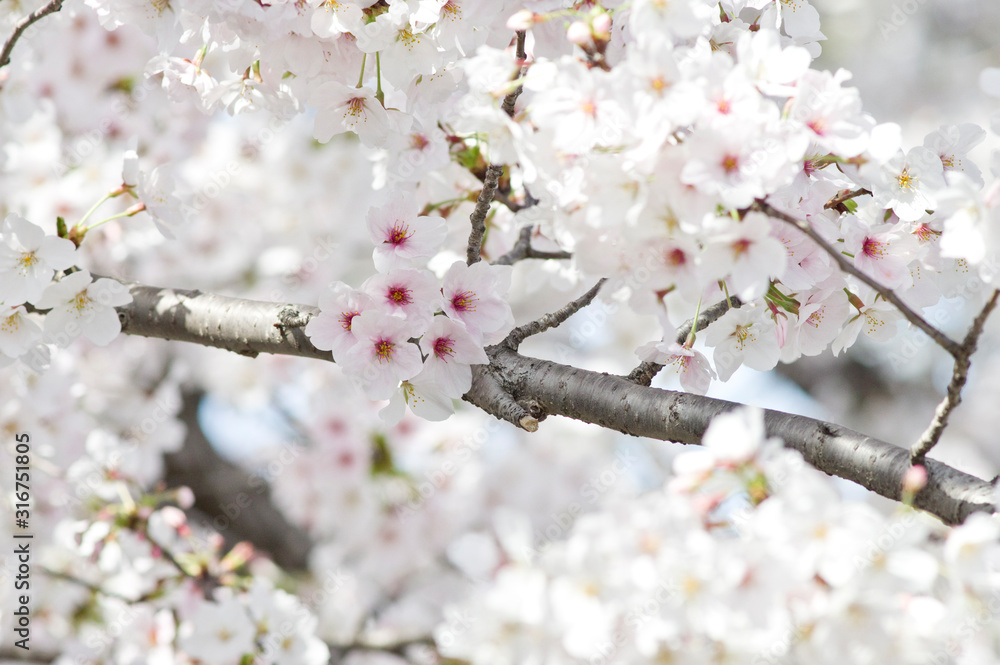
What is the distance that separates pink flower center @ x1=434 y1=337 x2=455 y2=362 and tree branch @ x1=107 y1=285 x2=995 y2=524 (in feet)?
0.35

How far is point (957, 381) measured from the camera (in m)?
1.04

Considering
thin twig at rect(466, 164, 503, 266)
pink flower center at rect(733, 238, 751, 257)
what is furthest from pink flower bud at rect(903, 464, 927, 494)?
thin twig at rect(466, 164, 503, 266)

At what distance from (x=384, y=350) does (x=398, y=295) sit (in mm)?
94

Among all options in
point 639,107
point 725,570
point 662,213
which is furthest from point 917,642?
point 639,107

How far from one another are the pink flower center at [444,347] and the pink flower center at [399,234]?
0.63ft

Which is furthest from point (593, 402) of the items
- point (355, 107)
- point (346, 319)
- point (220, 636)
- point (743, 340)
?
point (220, 636)

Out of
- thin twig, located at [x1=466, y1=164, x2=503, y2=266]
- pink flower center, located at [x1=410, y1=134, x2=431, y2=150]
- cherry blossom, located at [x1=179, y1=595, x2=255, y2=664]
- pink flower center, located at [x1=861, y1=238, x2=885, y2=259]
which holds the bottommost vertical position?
cherry blossom, located at [x1=179, y1=595, x2=255, y2=664]

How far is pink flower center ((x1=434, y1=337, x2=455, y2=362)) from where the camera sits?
4.55 feet

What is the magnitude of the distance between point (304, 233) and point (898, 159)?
416 centimetres

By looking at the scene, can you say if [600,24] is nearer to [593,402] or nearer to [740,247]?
[740,247]

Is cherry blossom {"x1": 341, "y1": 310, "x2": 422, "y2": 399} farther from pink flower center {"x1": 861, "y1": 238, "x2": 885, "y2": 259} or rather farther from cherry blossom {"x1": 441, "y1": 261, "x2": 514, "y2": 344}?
pink flower center {"x1": 861, "y1": 238, "x2": 885, "y2": 259}

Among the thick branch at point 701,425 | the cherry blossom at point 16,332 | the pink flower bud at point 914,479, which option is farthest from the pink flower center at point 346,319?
the pink flower bud at point 914,479

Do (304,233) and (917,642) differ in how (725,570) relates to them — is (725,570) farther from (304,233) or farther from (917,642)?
(304,233)

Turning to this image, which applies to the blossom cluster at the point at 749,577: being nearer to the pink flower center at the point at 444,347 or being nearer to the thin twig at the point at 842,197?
the pink flower center at the point at 444,347
